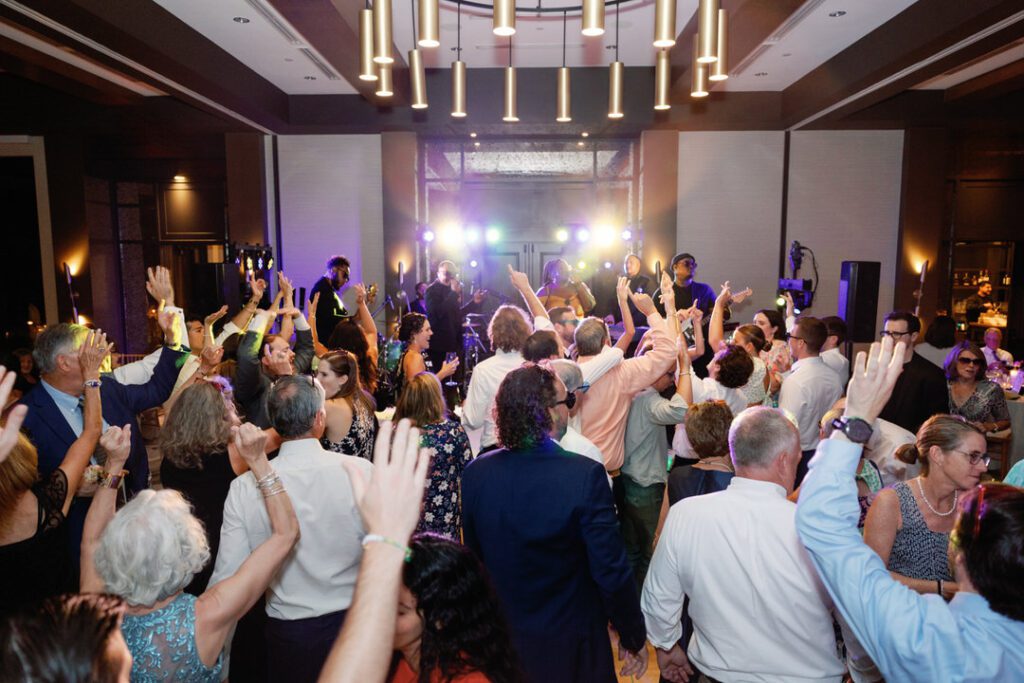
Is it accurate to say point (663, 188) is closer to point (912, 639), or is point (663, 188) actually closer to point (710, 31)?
point (710, 31)

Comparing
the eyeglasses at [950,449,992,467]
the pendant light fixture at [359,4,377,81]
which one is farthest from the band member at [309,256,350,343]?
the eyeglasses at [950,449,992,467]

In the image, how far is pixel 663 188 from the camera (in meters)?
9.19

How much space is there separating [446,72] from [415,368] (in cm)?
548

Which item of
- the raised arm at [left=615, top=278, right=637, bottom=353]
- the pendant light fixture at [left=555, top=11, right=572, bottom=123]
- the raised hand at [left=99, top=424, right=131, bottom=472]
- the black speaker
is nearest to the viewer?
the raised hand at [left=99, top=424, right=131, bottom=472]

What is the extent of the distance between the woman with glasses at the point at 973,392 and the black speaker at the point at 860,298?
2641mm

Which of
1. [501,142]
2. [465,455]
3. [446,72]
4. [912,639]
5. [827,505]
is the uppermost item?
[446,72]

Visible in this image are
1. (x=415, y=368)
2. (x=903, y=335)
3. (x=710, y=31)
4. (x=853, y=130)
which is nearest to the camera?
(x=710, y=31)

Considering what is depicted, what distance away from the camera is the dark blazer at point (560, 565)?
1.96m

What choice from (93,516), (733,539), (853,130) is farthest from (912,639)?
(853,130)

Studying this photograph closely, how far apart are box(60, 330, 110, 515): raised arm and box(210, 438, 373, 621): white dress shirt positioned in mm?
540

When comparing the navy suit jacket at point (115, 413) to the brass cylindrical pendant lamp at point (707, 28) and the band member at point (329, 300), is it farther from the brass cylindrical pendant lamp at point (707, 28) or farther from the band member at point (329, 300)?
the band member at point (329, 300)

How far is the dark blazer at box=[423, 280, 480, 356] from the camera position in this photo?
7.41 m

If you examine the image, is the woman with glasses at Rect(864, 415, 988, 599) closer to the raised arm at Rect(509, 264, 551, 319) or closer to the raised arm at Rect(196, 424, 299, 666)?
the raised arm at Rect(196, 424, 299, 666)

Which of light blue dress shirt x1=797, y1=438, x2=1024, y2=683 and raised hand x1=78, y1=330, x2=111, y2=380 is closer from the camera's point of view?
light blue dress shirt x1=797, y1=438, x2=1024, y2=683
